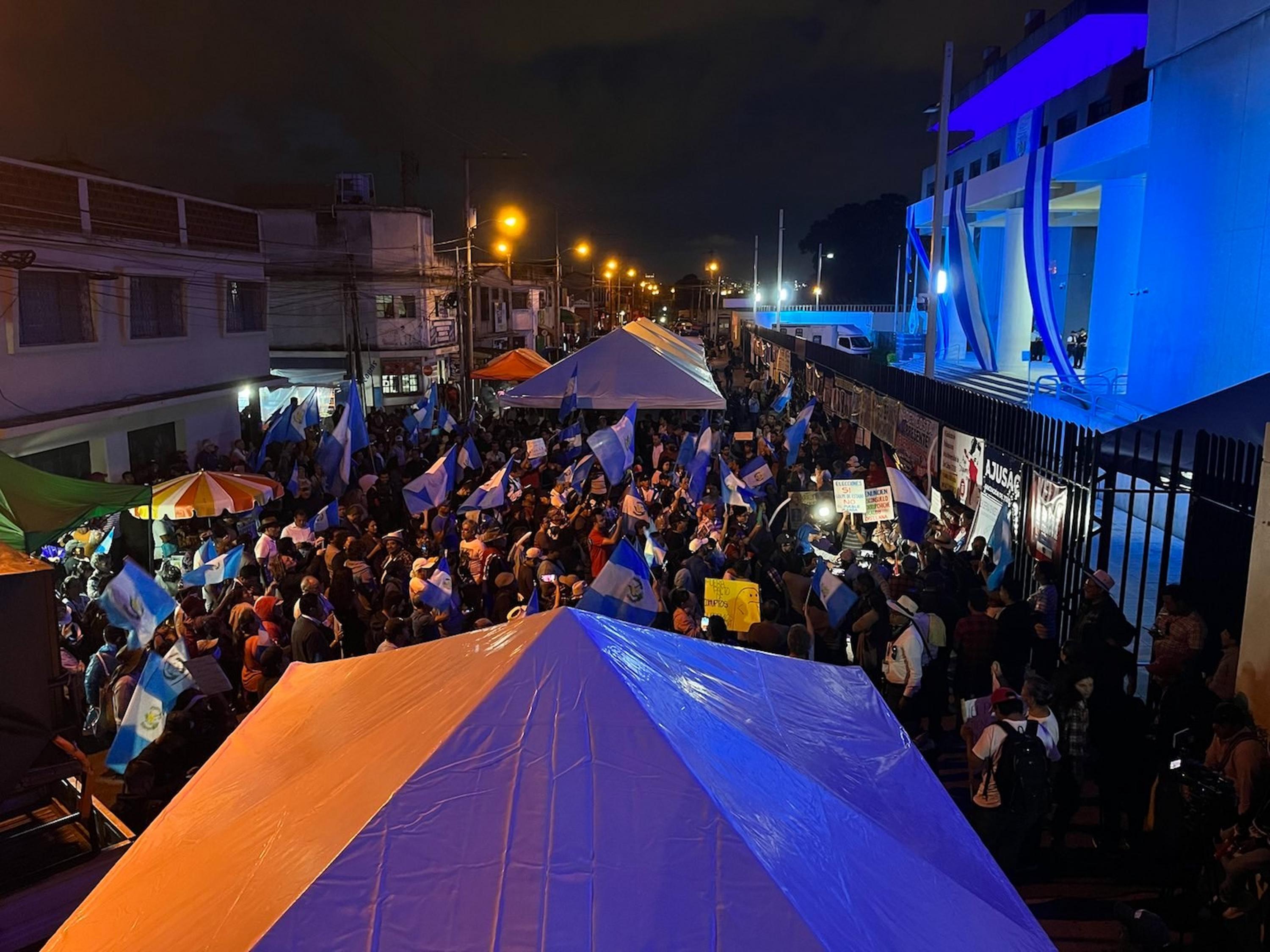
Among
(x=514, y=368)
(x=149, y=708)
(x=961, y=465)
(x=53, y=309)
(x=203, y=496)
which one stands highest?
(x=53, y=309)

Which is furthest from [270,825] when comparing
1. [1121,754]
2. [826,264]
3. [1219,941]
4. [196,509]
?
[826,264]

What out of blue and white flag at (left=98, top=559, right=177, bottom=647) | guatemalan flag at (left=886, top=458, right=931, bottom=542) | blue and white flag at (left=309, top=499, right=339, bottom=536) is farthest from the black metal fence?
blue and white flag at (left=98, top=559, right=177, bottom=647)

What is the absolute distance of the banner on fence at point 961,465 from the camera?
1127 centimetres

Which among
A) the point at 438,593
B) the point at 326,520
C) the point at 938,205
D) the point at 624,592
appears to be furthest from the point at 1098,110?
the point at 438,593

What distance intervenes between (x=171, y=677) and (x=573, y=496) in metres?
6.49

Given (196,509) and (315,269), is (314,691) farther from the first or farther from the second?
(315,269)

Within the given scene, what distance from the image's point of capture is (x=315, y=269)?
109 feet

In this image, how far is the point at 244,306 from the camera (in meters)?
21.5

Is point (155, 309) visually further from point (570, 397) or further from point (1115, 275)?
point (1115, 275)

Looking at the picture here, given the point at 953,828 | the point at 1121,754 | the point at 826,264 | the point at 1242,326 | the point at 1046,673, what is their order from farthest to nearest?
the point at 826,264 → the point at 1242,326 → the point at 1046,673 → the point at 1121,754 → the point at 953,828

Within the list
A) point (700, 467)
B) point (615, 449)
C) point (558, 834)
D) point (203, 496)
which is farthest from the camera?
point (700, 467)

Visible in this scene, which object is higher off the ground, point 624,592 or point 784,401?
point 784,401

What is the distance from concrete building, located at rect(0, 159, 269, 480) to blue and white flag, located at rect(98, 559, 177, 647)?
7782 mm

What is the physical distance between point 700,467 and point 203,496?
263 inches
